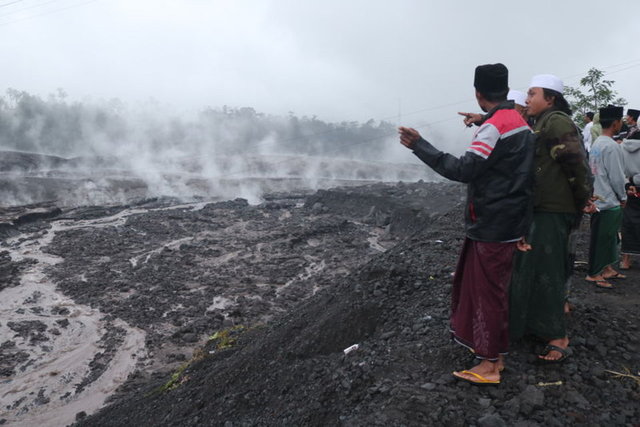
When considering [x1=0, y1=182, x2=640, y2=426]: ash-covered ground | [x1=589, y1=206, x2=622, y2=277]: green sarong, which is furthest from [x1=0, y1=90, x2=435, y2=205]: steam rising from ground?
[x1=589, y1=206, x2=622, y2=277]: green sarong

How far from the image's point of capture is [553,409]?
2566 mm

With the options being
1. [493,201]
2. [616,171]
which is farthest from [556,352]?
[616,171]

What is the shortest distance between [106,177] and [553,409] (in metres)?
30.8

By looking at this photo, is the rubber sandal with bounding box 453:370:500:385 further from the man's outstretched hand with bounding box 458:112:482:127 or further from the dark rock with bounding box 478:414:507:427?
the man's outstretched hand with bounding box 458:112:482:127

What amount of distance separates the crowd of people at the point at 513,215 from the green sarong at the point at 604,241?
1.44 metres

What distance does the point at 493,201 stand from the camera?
276 cm

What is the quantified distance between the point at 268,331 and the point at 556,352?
12.1 ft

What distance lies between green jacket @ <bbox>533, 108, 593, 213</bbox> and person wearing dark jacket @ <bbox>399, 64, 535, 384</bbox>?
298mm

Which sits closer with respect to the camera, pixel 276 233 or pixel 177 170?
pixel 276 233

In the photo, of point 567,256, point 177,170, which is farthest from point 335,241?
point 177,170

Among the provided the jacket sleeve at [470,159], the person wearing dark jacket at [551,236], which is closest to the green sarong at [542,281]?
the person wearing dark jacket at [551,236]

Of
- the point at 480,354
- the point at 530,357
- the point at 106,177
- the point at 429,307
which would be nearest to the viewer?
the point at 480,354

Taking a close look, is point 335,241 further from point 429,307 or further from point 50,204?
point 50,204

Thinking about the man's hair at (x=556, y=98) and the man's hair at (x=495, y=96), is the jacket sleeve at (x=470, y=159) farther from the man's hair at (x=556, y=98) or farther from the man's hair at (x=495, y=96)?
the man's hair at (x=556, y=98)
